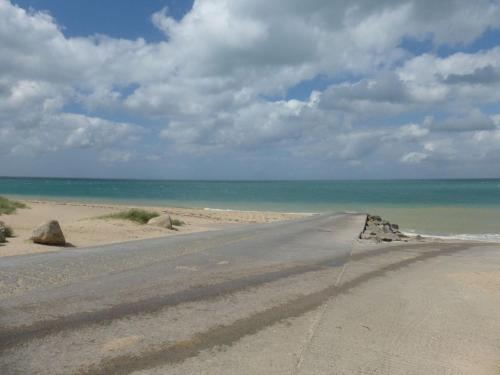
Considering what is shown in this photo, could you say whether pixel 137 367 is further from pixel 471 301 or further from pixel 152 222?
pixel 152 222

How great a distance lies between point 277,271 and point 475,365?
176 inches

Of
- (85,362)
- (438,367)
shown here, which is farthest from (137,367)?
(438,367)

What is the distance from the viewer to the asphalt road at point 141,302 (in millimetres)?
4102

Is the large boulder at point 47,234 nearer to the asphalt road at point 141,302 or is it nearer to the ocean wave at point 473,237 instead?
the asphalt road at point 141,302

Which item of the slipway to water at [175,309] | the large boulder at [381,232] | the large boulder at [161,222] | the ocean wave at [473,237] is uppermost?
the slipway to water at [175,309]

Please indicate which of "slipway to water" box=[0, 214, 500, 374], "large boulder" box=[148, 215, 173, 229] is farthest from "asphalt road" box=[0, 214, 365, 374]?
"large boulder" box=[148, 215, 173, 229]

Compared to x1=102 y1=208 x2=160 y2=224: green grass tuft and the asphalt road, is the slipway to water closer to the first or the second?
the asphalt road

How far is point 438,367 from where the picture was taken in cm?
418

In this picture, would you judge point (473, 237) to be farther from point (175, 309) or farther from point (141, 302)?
point (141, 302)

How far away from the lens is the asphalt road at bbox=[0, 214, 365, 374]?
4.10 m

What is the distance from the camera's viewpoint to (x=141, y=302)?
5.83 m

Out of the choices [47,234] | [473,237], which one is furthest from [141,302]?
[473,237]

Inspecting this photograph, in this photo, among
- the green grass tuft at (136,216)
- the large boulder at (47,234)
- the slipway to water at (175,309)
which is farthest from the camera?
the green grass tuft at (136,216)

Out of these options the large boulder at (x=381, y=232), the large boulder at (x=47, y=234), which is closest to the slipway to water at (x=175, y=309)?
the large boulder at (x=47, y=234)
